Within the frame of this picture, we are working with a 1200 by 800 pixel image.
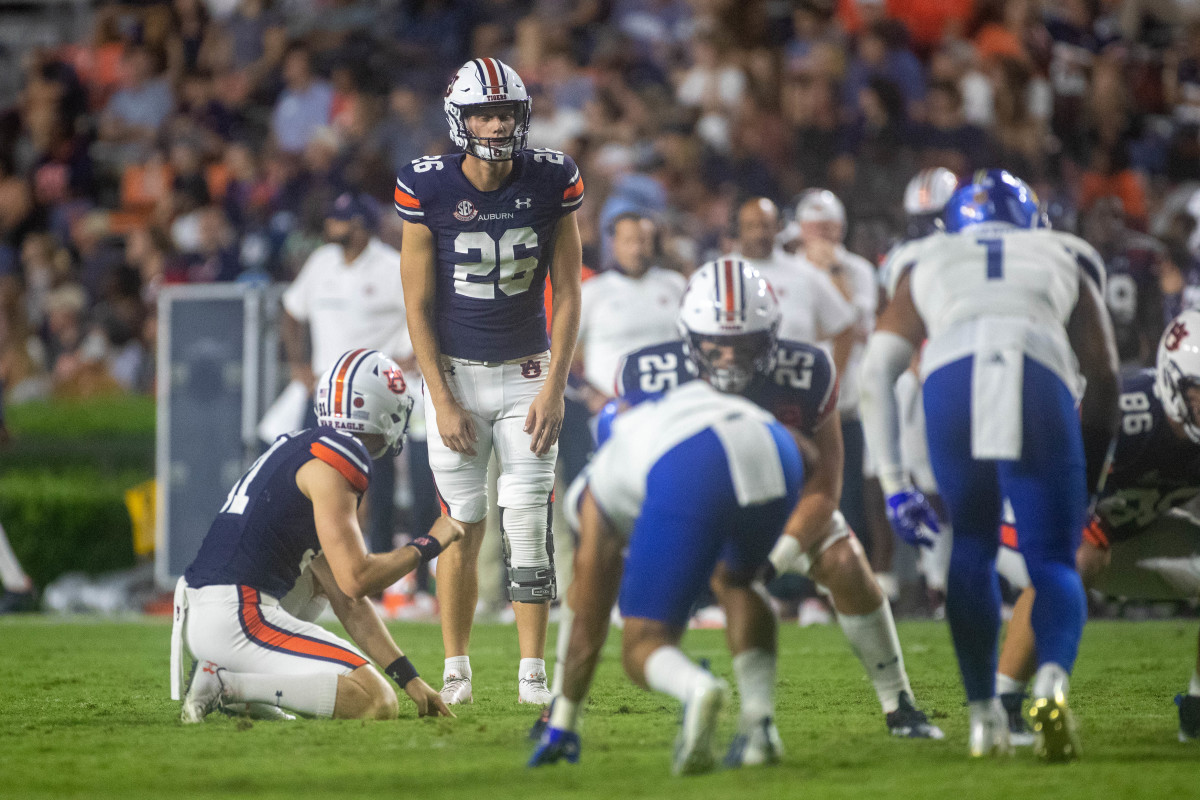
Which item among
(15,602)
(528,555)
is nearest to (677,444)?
(528,555)

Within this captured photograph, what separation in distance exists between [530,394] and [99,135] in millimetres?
11794

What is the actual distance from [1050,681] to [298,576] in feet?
9.35

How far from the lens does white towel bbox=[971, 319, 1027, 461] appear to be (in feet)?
15.9

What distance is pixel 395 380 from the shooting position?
6141 mm

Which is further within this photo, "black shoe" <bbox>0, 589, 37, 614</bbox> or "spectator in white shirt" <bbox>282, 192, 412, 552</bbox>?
"black shoe" <bbox>0, 589, 37, 614</bbox>

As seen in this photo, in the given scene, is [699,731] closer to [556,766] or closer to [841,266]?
[556,766]

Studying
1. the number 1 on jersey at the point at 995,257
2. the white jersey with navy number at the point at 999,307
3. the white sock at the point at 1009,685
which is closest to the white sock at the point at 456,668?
the white sock at the point at 1009,685

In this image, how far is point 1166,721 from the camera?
232 inches

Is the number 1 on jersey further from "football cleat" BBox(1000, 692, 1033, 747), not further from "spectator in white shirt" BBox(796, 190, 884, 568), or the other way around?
"spectator in white shirt" BBox(796, 190, 884, 568)

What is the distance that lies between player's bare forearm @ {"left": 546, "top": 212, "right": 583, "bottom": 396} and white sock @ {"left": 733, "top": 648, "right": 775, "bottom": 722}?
2.02 meters

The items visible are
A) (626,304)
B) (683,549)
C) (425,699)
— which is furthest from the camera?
(626,304)

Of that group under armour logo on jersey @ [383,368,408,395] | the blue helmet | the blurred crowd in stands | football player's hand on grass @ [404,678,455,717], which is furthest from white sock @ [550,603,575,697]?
the blurred crowd in stands

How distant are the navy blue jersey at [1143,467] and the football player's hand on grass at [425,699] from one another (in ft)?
9.99

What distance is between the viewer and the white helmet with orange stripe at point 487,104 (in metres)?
6.34
